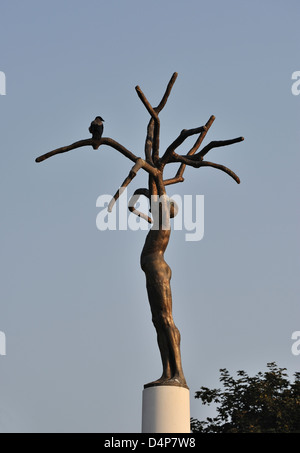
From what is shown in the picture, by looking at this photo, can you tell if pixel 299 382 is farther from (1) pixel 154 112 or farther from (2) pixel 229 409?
(1) pixel 154 112

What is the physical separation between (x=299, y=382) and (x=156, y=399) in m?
13.7

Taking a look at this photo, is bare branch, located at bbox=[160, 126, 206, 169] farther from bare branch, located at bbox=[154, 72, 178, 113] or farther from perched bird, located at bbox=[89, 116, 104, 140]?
perched bird, located at bbox=[89, 116, 104, 140]

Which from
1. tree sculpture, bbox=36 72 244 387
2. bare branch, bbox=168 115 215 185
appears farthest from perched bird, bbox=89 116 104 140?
bare branch, bbox=168 115 215 185

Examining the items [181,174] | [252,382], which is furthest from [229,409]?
[181,174]

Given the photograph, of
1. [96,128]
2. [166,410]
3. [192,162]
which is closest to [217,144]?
[192,162]

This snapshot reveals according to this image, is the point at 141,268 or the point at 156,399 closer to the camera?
the point at 156,399

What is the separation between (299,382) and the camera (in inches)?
936

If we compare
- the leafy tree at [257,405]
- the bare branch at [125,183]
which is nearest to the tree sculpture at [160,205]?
the bare branch at [125,183]

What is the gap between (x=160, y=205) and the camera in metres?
12.5

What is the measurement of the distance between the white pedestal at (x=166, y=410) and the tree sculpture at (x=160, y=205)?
0.16 metres

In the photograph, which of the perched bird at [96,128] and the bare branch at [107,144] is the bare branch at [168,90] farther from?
the perched bird at [96,128]

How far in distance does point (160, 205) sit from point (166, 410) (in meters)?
3.40

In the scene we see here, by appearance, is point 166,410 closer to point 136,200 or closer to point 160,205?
point 160,205
